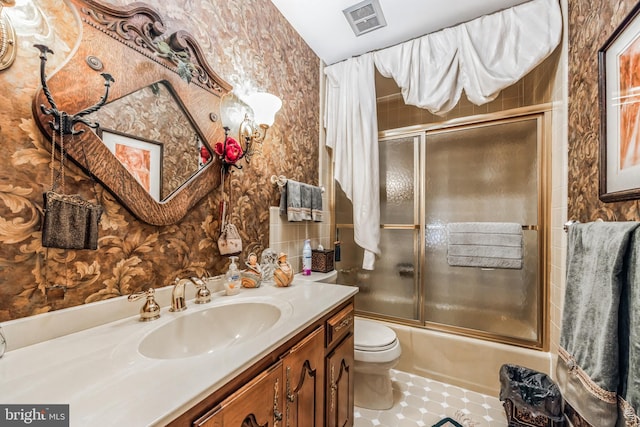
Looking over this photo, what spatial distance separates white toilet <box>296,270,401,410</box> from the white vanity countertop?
87 cm

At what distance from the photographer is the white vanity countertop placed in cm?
44

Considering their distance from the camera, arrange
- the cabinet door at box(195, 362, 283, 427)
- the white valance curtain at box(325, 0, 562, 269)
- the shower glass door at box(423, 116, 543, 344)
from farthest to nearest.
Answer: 1. the shower glass door at box(423, 116, 543, 344)
2. the white valance curtain at box(325, 0, 562, 269)
3. the cabinet door at box(195, 362, 283, 427)

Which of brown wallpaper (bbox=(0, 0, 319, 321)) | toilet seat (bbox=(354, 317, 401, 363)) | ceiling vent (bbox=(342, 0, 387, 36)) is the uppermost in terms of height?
ceiling vent (bbox=(342, 0, 387, 36))

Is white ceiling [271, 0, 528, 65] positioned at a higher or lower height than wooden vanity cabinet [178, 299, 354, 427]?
higher

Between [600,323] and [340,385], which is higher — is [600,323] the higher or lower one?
the higher one

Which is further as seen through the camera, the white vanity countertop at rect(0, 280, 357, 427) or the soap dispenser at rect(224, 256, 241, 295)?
the soap dispenser at rect(224, 256, 241, 295)

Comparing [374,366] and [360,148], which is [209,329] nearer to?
[374,366]

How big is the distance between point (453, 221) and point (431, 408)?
128 cm

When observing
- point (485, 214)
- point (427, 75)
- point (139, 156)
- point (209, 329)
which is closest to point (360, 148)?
point (427, 75)

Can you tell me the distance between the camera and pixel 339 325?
1.11m

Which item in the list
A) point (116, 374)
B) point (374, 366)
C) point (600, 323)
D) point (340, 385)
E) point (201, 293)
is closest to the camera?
point (116, 374)

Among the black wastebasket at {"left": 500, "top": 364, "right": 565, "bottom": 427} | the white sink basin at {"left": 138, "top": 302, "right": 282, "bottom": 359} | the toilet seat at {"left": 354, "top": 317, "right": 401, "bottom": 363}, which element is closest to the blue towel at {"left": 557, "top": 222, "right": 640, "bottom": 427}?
the black wastebasket at {"left": 500, "top": 364, "right": 565, "bottom": 427}

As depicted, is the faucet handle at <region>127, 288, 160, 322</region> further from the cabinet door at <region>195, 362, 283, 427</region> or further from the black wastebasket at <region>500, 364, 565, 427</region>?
the black wastebasket at <region>500, 364, 565, 427</region>

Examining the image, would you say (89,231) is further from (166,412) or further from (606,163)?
(606,163)
